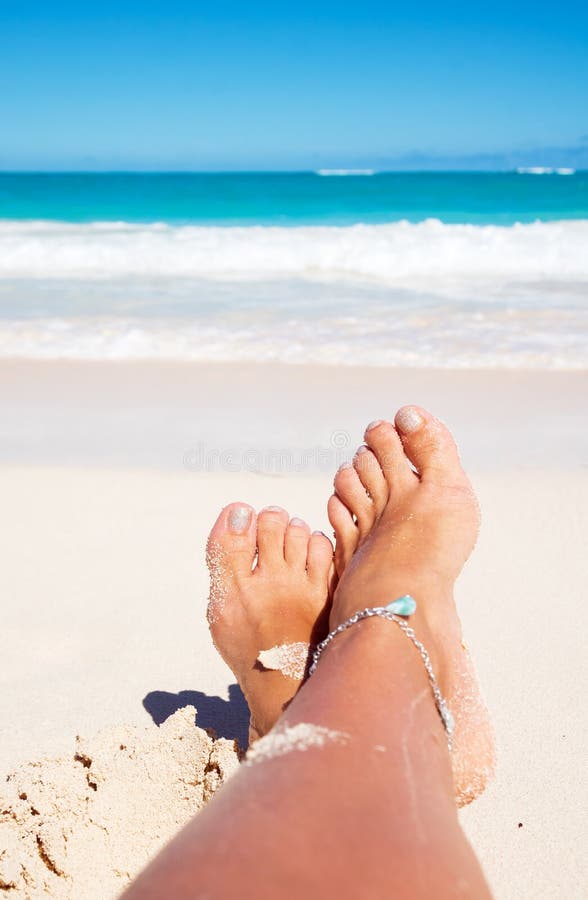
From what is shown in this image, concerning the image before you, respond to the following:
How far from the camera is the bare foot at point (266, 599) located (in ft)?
5.54

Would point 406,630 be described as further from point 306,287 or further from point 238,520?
point 306,287

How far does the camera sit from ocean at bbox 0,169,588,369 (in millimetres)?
4945

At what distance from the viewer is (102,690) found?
179 cm

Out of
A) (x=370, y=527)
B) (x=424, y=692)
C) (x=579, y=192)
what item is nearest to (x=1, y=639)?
(x=370, y=527)

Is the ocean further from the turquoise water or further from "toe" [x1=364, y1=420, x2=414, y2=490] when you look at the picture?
"toe" [x1=364, y1=420, x2=414, y2=490]

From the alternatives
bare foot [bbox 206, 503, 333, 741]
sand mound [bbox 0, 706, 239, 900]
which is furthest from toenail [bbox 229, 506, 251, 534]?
sand mound [bbox 0, 706, 239, 900]

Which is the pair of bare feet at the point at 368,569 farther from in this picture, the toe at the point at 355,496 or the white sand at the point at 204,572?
the white sand at the point at 204,572

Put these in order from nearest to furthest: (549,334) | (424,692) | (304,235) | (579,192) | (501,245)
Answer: (424,692), (549,334), (501,245), (304,235), (579,192)

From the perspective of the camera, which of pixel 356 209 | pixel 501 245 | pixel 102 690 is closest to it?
pixel 102 690

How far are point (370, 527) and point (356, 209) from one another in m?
16.7

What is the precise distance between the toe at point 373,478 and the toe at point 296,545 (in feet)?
0.59

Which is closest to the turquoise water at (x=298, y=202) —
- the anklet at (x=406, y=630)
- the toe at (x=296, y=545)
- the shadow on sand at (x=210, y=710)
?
the toe at (x=296, y=545)

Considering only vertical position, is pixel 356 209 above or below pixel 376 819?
above

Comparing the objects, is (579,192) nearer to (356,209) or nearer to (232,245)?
(356,209)
